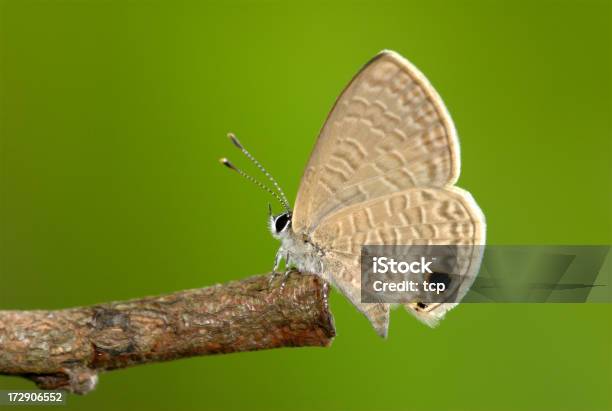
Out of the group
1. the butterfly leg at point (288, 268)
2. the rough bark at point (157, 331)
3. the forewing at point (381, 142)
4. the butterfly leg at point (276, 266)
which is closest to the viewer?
the rough bark at point (157, 331)

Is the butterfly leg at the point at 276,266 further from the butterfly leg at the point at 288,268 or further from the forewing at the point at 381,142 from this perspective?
the forewing at the point at 381,142

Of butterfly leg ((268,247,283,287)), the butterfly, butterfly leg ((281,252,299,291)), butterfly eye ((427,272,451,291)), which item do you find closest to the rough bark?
butterfly leg ((268,247,283,287))

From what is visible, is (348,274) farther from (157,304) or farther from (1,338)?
(1,338)

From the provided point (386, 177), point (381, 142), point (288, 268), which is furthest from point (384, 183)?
point (288, 268)

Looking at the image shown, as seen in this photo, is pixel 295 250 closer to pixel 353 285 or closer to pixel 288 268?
pixel 288 268

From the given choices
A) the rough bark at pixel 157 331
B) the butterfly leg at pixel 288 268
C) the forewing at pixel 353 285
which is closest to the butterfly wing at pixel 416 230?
the forewing at pixel 353 285

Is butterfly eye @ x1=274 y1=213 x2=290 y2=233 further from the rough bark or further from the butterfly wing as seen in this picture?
the rough bark
